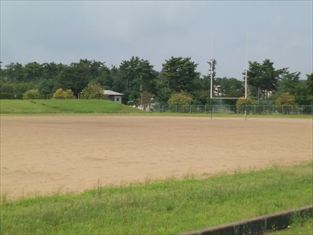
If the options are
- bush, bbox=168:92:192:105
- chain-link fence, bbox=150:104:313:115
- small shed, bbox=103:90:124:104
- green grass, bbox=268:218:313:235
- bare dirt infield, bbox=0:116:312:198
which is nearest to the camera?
green grass, bbox=268:218:313:235

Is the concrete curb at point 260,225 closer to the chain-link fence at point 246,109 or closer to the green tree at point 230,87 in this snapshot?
the chain-link fence at point 246,109

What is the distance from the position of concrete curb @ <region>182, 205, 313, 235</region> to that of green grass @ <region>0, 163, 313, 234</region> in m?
0.30

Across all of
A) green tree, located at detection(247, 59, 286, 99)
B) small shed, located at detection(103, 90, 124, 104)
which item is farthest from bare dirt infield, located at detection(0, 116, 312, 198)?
small shed, located at detection(103, 90, 124, 104)

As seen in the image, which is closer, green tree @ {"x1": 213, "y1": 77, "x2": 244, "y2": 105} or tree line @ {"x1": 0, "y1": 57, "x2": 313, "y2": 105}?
tree line @ {"x1": 0, "y1": 57, "x2": 313, "y2": 105}

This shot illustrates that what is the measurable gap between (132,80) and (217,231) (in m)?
130

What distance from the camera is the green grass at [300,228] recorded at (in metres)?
6.61

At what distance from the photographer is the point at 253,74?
382ft

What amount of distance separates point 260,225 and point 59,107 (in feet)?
272

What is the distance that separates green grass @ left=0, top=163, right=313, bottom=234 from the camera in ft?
20.8

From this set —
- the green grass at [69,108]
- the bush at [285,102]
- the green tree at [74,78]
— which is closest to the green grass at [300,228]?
the green grass at [69,108]

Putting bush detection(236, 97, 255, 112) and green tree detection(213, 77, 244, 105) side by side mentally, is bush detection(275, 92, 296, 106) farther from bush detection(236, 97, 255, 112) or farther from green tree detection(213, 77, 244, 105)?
green tree detection(213, 77, 244, 105)

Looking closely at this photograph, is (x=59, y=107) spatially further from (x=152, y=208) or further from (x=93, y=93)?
(x=152, y=208)

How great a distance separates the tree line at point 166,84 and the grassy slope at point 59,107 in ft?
51.7

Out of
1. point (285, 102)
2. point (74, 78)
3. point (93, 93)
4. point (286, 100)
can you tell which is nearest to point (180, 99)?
point (285, 102)
